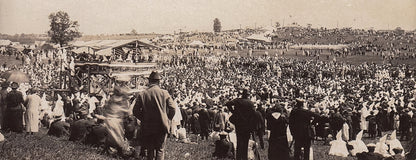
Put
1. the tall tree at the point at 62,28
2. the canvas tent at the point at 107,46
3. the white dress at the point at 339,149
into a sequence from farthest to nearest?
the tall tree at the point at 62,28
the canvas tent at the point at 107,46
the white dress at the point at 339,149

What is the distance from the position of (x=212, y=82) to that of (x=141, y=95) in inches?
986

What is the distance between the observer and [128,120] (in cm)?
1060

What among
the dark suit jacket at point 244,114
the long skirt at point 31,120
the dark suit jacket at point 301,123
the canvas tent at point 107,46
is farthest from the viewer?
the canvas tent at point 107,46

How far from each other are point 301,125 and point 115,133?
3664mm

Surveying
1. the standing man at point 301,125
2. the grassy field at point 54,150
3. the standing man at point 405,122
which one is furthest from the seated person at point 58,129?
the standing man at point 405,122

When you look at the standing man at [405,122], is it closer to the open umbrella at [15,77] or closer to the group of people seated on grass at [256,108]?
the group of people seated on grass at [256,108]

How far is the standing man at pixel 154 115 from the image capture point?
636cm

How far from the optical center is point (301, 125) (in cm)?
829

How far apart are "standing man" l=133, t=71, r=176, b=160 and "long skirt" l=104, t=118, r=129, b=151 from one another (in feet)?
6.76

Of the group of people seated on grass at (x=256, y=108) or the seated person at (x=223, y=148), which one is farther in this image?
the group of people seated on grass at (x=256, y=108)

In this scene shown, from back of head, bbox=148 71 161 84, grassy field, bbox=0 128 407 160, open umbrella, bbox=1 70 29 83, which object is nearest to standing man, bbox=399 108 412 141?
grassy field, bbox=0 128 407 160

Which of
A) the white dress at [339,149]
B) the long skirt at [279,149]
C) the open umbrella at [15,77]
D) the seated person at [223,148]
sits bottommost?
the white dress at [339,149]

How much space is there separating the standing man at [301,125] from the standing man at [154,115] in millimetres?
2980

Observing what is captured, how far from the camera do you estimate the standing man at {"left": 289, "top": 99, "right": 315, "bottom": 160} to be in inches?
324
